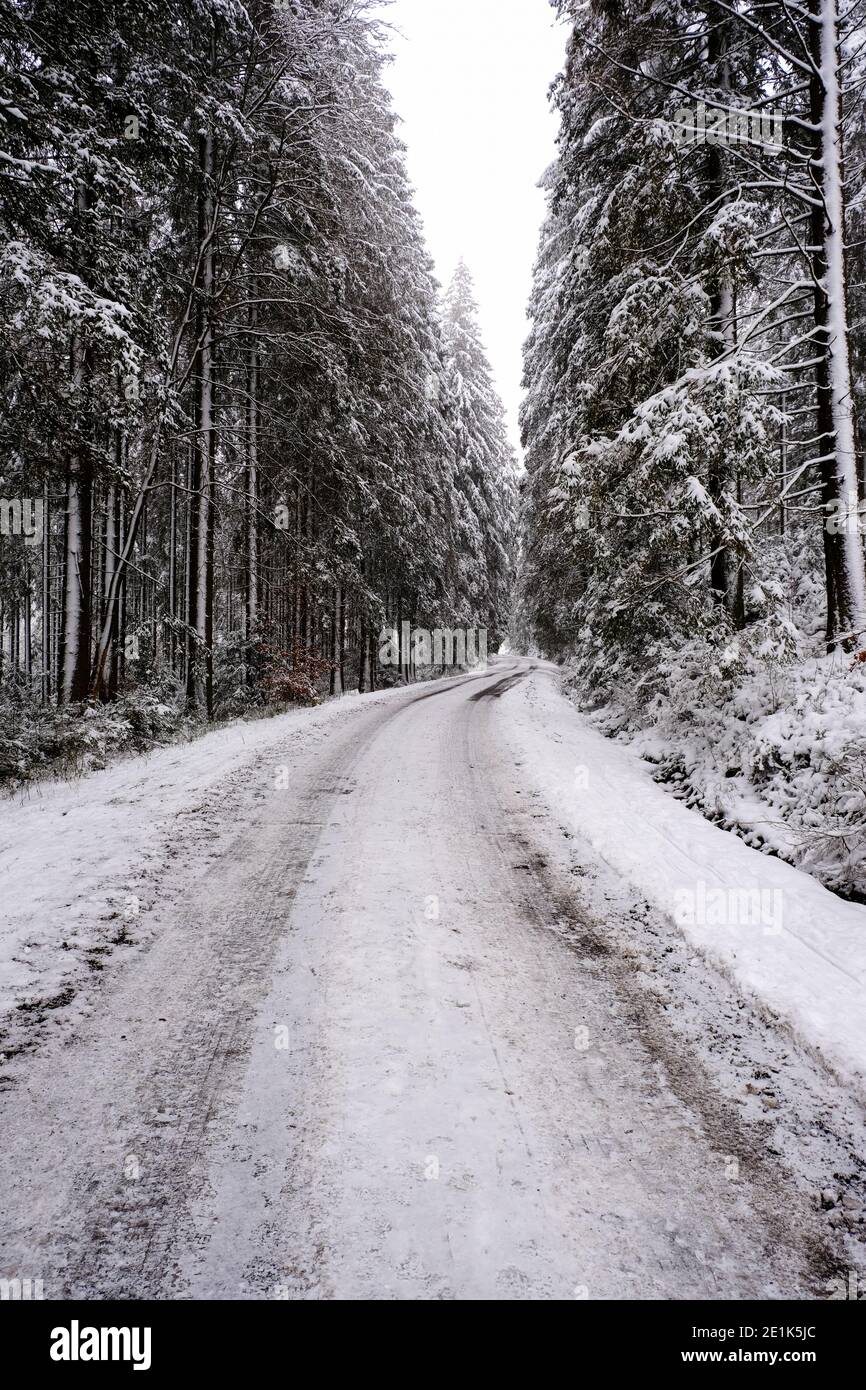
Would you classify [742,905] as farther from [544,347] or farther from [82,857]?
[544,347]

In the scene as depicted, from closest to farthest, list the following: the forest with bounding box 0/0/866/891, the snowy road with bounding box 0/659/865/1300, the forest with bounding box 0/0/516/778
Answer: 1. the snowy road with bounding box 0/659/865/1300
2. the forest with bounding box 0/0/866/891
3. the forest with bounding box 0/0/516/778

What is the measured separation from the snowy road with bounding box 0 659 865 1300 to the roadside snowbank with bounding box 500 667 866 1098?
0.17 metres

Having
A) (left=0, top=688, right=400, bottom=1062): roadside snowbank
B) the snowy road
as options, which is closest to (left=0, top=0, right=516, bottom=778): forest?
(left=0, top=688, right=400, bottom=1062): roadside snowbank

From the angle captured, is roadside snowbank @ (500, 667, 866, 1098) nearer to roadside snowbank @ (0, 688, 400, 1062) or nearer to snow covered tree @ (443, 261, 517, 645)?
roadside snowbank @ (0, 688, 400, 1062)

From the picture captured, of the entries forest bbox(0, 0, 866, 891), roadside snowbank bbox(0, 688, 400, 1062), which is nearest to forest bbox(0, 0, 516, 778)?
forest bbox(0, 0, 866, 891)

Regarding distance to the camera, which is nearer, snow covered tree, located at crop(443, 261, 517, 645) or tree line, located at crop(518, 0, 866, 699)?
tree line, located at crop(518, 0, 866, 699)

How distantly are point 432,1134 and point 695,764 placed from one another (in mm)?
6479

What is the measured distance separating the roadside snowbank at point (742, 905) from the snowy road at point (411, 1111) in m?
0.17

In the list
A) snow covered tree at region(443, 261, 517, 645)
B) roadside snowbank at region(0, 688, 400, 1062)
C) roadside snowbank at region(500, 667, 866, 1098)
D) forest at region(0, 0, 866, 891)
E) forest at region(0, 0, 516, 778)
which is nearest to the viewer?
roadside snowbank at region(500, 667, 866, 1098)

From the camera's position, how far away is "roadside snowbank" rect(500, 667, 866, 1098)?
327cm

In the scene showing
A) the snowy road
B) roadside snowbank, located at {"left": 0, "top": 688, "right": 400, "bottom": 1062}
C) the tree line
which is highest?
the tree line

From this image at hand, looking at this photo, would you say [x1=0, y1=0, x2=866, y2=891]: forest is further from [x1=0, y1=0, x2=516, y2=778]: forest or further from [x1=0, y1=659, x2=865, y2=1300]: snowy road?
[x1=0, y1=659, x2=865, y2=1300]: snowy road

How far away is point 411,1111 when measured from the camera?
101 inches

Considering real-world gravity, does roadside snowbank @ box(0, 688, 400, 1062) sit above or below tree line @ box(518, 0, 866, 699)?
below
